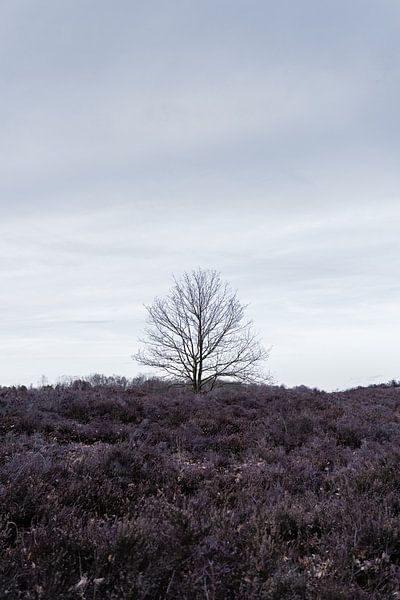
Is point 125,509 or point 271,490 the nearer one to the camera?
point 125,509

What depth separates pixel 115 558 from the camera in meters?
3.06

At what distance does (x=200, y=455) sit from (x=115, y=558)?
15.3 ft

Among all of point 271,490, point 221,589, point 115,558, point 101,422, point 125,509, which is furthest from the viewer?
point 101,422

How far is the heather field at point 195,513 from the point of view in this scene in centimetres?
291

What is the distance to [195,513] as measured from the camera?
13.4 ft

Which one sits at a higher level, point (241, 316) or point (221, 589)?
point (241, 316)

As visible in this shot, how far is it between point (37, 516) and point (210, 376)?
22259 mm

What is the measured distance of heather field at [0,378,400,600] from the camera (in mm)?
2910

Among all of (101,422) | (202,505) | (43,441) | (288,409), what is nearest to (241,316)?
(288,409)

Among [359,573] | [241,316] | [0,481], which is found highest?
[241,316]

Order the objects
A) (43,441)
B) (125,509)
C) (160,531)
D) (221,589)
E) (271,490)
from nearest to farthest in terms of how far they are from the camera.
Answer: (221,589), (160,531), (125,509), (271,490), (43,441)

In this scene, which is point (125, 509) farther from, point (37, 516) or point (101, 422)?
point (101, 422)

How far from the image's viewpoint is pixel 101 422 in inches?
365

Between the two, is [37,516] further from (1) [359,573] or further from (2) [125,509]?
(1) [359,573]
